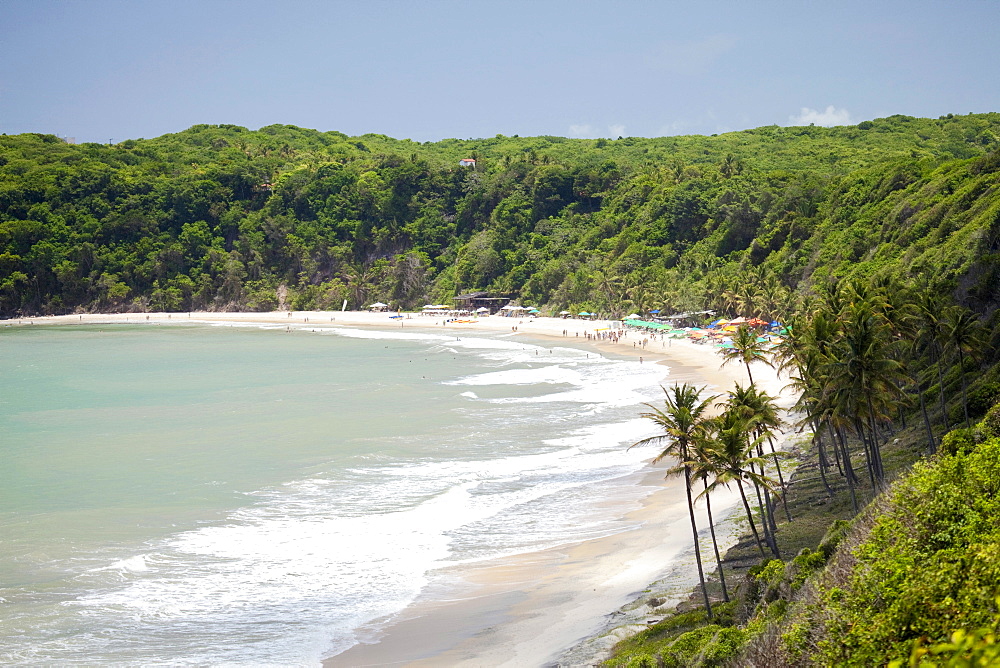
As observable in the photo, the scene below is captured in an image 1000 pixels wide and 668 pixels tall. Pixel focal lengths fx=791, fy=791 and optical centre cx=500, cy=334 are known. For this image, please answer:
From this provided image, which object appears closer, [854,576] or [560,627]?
[854,576]

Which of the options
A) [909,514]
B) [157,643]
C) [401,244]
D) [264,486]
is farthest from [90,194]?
[909,514]

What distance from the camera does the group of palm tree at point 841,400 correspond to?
17.8 m

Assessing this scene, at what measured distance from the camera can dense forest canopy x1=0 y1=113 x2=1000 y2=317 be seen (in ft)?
302

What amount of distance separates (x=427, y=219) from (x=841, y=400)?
124967 mm

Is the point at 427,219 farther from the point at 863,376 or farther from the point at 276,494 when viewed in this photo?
the point at 863,376

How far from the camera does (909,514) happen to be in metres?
12.5

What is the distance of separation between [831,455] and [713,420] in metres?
12.4

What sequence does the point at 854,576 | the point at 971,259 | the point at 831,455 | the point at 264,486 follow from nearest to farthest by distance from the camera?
the point at 854,576, the point at 831,455, the point at 264,486, the point at 971,259

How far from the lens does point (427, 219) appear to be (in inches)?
5586

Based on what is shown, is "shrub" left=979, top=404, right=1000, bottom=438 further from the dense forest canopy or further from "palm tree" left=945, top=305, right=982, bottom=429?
the dense forest canopy

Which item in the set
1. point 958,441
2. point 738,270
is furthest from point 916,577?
point 738,270

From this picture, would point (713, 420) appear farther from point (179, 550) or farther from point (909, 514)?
point (179, 550)

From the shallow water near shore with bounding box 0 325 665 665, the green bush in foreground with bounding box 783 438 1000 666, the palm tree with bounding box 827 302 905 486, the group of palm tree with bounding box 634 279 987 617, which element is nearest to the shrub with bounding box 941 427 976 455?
the green bush in foreground with bounding box 783 438 1000 666

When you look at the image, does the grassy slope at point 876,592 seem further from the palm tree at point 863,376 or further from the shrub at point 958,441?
the palm tree at point 863,376
